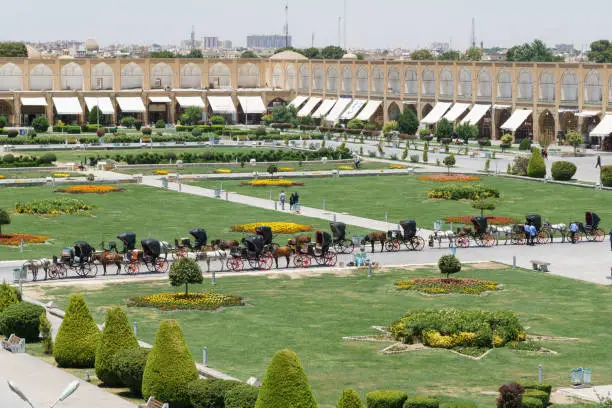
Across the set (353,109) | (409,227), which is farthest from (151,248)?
(353,109)

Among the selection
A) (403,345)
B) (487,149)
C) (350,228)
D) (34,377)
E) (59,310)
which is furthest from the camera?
(487,149)

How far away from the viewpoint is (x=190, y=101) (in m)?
138

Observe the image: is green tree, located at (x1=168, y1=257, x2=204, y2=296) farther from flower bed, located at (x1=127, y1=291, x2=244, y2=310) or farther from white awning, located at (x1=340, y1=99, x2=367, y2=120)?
white awning, located at (x1=340, y1=99, x2=367, y2=120)

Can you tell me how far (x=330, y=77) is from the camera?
139500 millimetres

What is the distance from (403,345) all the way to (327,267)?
46.4ft

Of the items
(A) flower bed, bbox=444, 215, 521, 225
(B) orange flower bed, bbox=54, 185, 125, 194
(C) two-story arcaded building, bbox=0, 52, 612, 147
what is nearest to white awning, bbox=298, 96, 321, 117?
(C) two-story arcaded building, bbox=0, 52, 612, 147

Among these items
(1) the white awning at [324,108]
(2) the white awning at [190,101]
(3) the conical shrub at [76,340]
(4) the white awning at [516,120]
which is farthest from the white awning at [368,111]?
(3) the conical shrub at [76,340]

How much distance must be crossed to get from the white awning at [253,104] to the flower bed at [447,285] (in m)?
95.5

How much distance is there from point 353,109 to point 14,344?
100111mm

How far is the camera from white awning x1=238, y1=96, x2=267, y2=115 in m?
138

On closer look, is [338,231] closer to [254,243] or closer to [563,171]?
[254,243]

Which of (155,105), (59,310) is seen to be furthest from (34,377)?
(155,105)

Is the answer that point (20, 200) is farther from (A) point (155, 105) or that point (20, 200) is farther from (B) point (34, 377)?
(A) point (155, 105)

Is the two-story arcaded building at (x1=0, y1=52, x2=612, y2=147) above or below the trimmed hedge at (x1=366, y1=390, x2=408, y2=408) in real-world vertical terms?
above
